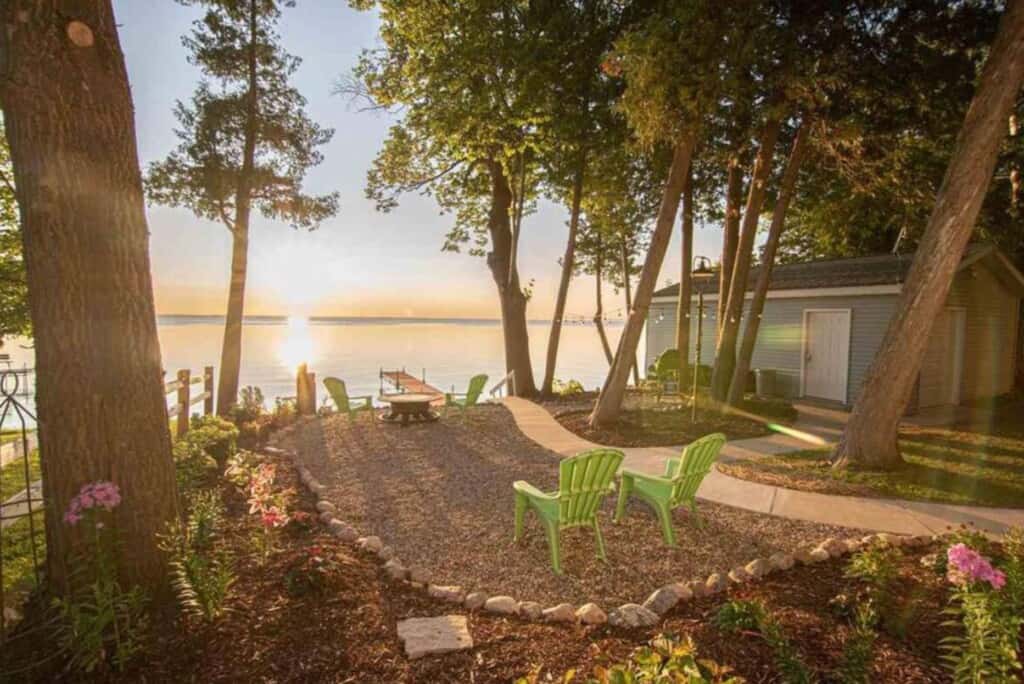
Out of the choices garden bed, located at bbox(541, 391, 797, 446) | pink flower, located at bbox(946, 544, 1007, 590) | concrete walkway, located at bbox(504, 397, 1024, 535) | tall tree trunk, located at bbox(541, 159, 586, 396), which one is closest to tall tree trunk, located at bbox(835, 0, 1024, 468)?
concrete walkway, located at bbox(504, 397, 1024, 535)

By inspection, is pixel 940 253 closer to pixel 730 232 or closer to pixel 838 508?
pixel 838 508

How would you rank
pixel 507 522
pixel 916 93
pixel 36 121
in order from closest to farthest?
pixel 36 121
pixel 507 522
pixel 916 93

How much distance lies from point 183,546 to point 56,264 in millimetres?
1636

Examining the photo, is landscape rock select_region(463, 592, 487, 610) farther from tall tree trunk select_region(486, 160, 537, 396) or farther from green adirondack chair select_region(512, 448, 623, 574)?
tall tree trunk select_region(486, 160, 537, 396)

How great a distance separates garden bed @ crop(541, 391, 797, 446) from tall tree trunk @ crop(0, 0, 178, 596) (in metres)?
6.22

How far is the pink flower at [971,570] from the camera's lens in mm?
2523

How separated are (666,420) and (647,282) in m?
2.59

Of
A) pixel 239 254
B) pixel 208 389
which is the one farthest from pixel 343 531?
pixel 239 254

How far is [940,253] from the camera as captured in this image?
19.5ft

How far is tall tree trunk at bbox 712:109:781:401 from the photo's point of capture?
9.85m

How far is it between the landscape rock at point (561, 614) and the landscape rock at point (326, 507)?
2.66 meters

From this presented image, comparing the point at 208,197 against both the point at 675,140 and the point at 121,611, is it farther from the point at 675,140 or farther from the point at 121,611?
the point at 121,611

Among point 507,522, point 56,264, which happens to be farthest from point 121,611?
point 507,522

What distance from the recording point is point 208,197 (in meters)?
11.1
